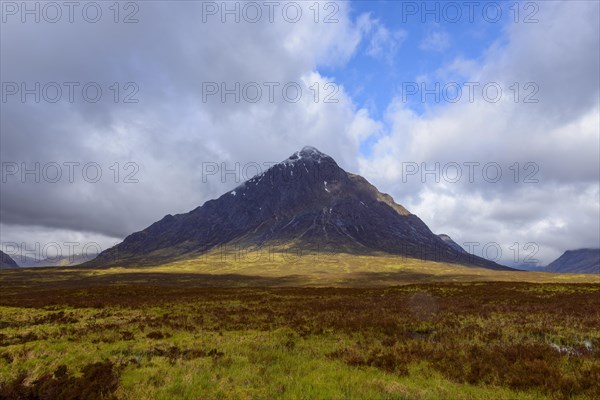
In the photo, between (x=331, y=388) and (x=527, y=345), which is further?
(x=527, y=345)

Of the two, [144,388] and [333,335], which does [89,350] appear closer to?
[144,388]

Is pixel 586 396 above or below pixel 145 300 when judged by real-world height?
above

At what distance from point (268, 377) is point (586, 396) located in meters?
9.50

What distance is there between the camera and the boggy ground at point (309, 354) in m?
10.9

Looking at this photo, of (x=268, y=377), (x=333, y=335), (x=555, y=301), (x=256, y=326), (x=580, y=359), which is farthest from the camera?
(x=555, y=301)

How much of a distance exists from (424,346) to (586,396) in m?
6.71

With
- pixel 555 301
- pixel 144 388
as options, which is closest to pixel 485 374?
pixel 144 388

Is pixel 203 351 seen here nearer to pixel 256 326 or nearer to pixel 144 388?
pixel 144 388

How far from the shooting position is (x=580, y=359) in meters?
13.6

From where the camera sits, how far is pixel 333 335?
19.7 metres

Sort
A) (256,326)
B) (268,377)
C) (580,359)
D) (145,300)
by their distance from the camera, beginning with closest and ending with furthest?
1. (268,377)
2. (580,359)
3. (256,326)
4. (145,300)

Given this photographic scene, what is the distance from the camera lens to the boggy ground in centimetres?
1091

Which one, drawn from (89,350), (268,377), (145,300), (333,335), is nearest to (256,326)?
(333,335)

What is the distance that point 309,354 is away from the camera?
15.4m
